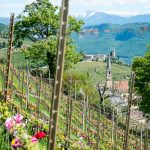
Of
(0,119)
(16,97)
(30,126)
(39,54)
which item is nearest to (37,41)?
(39,54)

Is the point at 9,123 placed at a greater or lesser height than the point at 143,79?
greater

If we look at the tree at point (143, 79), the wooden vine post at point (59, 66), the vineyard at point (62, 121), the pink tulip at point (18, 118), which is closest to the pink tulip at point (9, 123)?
the pink tulip at point (18, 118)

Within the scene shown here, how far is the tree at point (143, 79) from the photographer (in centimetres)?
4691

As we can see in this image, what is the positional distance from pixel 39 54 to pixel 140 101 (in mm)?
11416

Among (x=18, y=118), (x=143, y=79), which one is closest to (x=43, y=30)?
(x=143, y=79)

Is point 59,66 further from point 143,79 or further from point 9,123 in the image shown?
point 143,79

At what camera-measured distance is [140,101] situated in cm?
4906

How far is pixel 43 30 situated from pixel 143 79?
471 inches

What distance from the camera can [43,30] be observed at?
5172cm

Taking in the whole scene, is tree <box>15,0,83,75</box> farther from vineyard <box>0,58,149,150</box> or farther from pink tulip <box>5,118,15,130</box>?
pink tulip <box>5,118,15,130</box>

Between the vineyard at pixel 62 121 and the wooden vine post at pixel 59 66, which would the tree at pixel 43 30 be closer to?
the vineyard at pixel 62 121

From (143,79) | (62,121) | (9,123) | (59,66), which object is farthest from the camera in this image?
(143,79)

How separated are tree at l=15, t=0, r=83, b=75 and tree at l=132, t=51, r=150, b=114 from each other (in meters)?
6.66

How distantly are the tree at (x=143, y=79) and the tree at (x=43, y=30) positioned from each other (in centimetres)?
666
